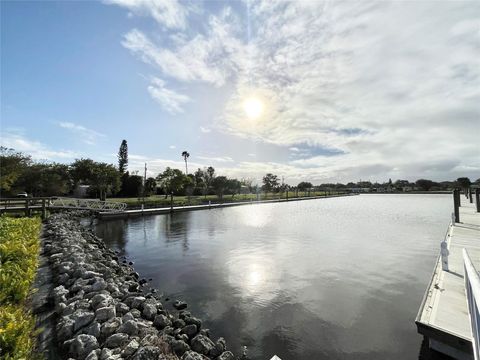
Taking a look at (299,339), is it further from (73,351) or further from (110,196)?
(110,196)

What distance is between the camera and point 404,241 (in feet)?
49.7

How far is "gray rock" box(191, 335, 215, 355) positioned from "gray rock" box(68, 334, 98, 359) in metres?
1.76

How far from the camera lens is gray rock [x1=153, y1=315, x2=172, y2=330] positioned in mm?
5837

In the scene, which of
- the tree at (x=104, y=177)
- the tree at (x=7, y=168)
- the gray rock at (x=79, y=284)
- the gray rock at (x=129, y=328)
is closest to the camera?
the gray rock at (x=129, y=328)

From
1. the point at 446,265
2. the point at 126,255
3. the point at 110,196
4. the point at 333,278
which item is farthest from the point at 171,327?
the point at 110,196

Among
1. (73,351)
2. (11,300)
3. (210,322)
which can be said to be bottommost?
(210,322)

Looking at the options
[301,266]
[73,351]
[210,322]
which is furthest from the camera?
[301,266]

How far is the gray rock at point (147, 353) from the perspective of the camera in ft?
13.3

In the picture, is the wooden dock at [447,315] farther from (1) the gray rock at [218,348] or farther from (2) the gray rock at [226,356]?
(1) the gray rock at [218,348]

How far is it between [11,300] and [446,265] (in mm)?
9986

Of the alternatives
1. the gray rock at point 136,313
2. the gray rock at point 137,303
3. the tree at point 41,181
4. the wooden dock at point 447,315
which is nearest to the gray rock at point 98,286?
the gray rock at point 137,303

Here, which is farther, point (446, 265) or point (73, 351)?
point (446, 265)

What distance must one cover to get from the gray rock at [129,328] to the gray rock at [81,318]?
2.27 feet

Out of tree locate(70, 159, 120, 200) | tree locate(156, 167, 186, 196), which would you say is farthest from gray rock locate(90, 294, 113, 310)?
tree locate(156, 167, 186, 196)
